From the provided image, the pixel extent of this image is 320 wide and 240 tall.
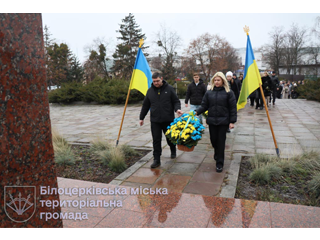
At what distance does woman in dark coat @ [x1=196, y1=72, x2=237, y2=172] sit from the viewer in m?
4.77

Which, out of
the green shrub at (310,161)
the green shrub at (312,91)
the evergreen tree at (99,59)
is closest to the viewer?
the green shrub at (310,161)

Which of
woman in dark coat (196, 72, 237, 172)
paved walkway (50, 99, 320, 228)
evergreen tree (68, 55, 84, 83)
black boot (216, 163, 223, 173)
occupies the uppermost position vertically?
evergreen tree (68, 55, 84, 83)

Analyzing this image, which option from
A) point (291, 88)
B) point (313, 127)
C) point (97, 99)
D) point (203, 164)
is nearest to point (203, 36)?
point (291, 88)

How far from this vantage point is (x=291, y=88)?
24.1 meters

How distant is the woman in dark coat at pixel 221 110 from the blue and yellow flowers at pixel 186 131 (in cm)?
36

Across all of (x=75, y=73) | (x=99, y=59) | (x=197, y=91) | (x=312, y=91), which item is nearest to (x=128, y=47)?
(x=99, y=59)

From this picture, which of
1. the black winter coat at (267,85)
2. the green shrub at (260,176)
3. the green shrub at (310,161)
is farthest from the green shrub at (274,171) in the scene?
the black winter coat at (267,85)

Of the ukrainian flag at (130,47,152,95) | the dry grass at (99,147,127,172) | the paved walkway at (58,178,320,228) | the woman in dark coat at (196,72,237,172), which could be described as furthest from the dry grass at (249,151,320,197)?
the ukrainian flag at (130,47,152,95)

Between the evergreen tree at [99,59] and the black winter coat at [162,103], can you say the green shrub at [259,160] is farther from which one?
the evergreen tree at [99,59]

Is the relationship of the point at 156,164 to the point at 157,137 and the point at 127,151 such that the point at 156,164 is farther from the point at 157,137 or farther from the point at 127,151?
the point at 127,151

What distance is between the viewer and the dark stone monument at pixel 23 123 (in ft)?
5.59

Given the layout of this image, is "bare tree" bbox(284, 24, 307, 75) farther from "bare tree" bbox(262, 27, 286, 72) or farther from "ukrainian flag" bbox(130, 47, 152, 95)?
"ukrainian flag" bbox(130, 47, 152, 95)

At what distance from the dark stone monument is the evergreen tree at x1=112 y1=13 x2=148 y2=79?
41.2 meters

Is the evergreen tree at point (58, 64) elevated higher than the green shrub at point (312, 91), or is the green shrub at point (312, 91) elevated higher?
the evergreen tree at point (58, 64)
